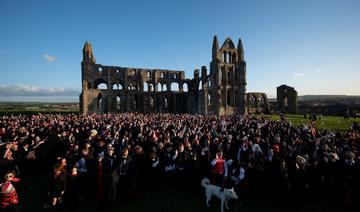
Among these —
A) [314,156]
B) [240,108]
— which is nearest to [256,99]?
[240,108]

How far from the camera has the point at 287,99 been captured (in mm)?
58656

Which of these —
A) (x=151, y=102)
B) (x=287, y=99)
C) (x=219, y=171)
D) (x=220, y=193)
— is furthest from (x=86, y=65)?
(x=287, y=99)

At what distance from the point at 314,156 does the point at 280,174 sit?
1876 mm

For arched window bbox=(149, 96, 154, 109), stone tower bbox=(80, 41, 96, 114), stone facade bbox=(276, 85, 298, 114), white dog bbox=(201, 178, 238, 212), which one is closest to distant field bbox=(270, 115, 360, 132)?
white dog bbox=(201, 178, 238, 212)

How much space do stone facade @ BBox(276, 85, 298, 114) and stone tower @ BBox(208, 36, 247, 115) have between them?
56.1 feet

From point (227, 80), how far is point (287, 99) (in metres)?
21.3

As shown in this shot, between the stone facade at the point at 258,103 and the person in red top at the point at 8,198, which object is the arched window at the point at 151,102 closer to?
the stone facade at the point at 258,103

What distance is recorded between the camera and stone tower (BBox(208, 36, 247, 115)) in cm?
4478

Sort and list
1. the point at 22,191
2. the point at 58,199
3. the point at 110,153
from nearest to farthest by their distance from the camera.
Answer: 1. the point at 58,199
2. the point at 110,153
3. the point at 22,191

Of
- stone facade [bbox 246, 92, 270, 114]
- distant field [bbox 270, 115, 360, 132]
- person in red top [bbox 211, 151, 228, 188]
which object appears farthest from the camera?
stone facade [bbox 246, 92, 270, 114]

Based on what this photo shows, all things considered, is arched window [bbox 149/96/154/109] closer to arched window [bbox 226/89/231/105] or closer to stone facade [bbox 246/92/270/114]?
arched window [bbox 226/89/231/105]

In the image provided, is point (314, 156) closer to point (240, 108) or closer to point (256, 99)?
point (240, 108)

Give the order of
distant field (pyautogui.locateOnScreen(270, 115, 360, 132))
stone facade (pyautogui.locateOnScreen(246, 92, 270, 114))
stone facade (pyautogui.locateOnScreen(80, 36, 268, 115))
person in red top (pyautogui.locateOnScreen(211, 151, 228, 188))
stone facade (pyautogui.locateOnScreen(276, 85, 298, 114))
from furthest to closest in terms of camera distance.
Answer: stone facade (pyautogui.locateOnScreen(276, 85, 298, 114))
stone facade (pyautogui.locateOnScreen(246, 92, 270, 114))
stone facade (pyautogui.locateOnScreen(80, 36, 268, 115))
distant field (pyautogui.locateOnScreen(270, 115, 360, 132))
person in red top (pyautogui.locateOnScreen(211, 151, 228, 188))

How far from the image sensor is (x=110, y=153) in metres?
7.25
